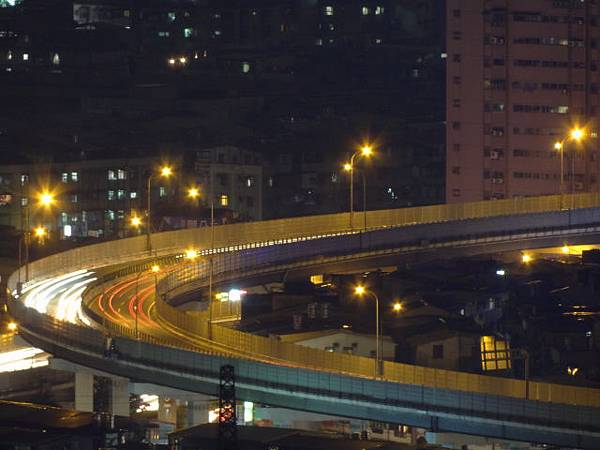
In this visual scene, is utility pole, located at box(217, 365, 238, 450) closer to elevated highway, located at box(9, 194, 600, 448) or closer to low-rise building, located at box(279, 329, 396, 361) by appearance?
elevated highway, located at box(9, 194, 600, 448)

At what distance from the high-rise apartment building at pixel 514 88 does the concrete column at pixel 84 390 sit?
34180 mm

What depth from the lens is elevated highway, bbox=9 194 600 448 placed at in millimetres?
34531

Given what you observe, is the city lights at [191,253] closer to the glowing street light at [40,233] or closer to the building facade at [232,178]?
the glowing street light at [40,233]

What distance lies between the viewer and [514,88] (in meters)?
75.1

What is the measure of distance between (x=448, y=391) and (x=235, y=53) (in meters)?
78.4

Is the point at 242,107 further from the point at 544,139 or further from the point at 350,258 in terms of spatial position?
the point at 350,258

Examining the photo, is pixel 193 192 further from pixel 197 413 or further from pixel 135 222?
pixel 197 413

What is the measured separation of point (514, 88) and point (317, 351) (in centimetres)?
3755

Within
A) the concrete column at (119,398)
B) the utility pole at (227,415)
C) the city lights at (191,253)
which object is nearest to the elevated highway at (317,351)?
the city lights at (191,253)

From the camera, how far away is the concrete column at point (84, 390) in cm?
4169

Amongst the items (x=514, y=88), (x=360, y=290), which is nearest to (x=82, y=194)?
(x=514, y=88)

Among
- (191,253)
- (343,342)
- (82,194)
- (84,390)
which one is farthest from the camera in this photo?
(82,194)

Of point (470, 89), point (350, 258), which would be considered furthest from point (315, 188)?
point (350, 258)

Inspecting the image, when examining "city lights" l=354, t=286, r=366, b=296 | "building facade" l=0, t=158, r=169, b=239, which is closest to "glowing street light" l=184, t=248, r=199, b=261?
"city lights" l=354, t=286, r=366, b=296
